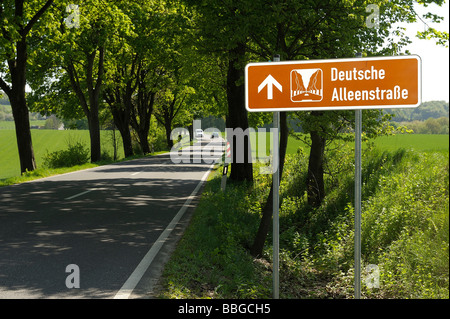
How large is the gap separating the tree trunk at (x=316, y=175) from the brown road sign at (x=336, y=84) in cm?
796

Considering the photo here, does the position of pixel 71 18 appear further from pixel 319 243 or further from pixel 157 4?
pixel 319 243

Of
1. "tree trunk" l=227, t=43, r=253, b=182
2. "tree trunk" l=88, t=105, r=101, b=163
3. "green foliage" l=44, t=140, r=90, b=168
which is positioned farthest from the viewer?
"tree trunk" l=88, t=105, r=101, b=163

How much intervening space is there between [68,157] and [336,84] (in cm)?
2628

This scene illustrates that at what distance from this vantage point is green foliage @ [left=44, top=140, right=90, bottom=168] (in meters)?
27.9

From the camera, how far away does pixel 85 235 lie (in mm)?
8320

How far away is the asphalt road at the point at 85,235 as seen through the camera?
5.61 metres

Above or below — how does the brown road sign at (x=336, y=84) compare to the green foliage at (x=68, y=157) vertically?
above

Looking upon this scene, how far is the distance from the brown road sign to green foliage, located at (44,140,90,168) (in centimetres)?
2545

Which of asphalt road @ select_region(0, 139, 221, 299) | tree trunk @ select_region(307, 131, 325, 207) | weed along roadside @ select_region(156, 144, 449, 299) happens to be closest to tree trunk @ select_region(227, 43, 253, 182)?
asphalt road @ select_region(0, 139, 221, 299)

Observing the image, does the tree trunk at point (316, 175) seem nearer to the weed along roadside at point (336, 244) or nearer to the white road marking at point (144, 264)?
the weed along roadside at point (336, 244)

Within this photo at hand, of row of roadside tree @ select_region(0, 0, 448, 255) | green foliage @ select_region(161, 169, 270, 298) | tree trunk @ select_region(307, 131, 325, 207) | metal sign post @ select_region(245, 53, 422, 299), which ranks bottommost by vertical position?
green foliage @ select_region(161, 169, 270, 298)

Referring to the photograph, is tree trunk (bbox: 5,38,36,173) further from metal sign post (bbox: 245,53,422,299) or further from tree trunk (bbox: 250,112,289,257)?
metal sign post (bbox: 245,53,422,299)

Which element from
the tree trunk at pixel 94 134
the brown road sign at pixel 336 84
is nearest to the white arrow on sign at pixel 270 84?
the brown road sign at pixel 336 84
